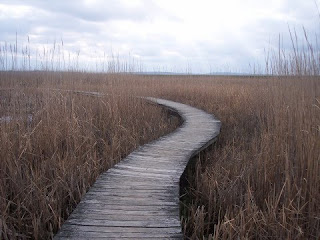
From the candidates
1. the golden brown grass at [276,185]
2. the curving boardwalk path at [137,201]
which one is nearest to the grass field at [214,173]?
the golden brown grass at [276,185]

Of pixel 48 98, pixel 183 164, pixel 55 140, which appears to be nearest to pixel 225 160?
pixel 183 164

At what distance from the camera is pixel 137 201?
7.38 ft

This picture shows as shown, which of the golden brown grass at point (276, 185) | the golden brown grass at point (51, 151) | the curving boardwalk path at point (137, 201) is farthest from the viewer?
the golden brown grass at point (51, 151)

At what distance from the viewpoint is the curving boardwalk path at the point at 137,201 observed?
183 centimetres

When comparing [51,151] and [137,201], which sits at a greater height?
[51,151]

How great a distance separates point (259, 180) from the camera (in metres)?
2.59

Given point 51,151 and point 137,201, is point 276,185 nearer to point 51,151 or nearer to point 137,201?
point 137,201

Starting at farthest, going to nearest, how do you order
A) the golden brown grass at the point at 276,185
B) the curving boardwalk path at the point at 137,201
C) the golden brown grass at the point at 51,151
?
1. the golden brown grass at the point at 51,151
2. the golden brown grass at the point at 276,185
3. the curving boardwalk path at the point at 137,201

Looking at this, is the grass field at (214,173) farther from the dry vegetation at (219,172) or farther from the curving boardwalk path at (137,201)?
the curving boardwalk path at (137,201)

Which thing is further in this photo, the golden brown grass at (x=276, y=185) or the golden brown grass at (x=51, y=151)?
the golden brown grass at (x=51, y=151)

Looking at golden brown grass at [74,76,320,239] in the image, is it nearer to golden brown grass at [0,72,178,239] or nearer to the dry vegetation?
the dry vegetation

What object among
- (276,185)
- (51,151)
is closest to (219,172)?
(276,185)

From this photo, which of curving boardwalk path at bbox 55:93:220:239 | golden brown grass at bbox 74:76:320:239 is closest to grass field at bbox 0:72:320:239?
golden brown grass at bbox 74:76:320:239

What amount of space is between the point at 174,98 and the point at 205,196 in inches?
286
